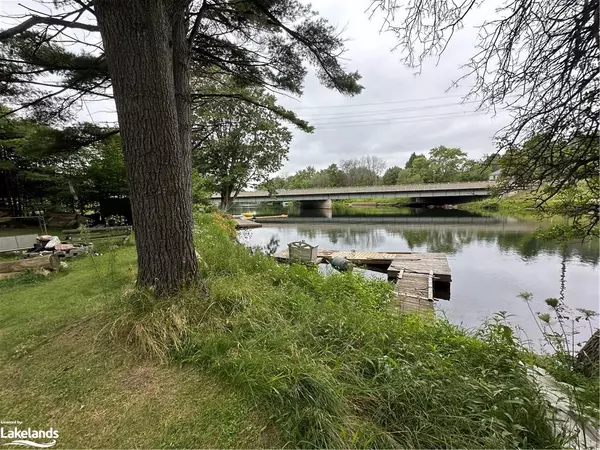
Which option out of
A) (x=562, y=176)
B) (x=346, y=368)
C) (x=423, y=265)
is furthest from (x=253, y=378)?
(x=423, y=265)

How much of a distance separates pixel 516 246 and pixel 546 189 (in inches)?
415

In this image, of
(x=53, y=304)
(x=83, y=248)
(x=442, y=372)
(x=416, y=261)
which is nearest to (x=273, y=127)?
(x=416, y=261)

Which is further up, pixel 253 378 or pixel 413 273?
pixel 253 378

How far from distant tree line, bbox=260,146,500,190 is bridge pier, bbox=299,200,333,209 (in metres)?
3.88

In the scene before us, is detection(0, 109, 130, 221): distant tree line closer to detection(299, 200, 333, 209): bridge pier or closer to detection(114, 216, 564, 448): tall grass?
detection(114, 216, 564, 448): tall grass

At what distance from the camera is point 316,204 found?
136ft

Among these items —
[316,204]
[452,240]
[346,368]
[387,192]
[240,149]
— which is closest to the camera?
[346,368]

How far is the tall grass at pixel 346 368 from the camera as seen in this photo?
130 cm

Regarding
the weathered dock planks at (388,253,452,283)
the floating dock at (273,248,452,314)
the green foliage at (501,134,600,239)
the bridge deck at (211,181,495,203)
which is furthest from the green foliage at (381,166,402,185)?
the green foliage at (501,134,600,239)

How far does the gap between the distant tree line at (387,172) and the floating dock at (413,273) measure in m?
23.4

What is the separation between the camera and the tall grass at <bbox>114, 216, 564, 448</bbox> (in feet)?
4.25

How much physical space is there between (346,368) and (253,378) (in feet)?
1.93

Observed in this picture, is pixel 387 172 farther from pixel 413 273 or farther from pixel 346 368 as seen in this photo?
pixel 346 368

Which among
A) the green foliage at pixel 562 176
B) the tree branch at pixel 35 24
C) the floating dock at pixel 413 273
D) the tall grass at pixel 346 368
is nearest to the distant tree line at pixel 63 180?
the tree branch at pixel 35 24
